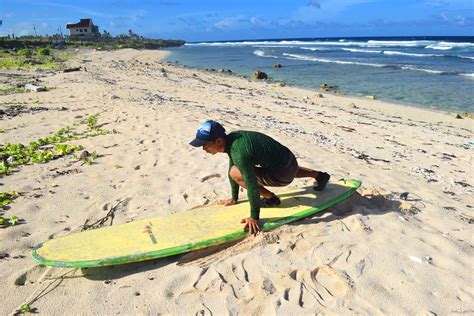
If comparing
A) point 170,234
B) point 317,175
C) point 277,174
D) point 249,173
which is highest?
point 249,173

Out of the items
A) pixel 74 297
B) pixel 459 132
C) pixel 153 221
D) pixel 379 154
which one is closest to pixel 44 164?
pixel 153 221

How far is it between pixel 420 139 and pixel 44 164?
808 cm

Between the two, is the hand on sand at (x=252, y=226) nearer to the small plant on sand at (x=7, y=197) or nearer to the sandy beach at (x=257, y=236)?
the sandy beach at (x=257, y=236)

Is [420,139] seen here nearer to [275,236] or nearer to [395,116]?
[395,116]

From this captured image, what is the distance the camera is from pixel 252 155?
366cm

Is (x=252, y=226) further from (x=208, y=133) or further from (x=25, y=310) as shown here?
(x=25, y=310)

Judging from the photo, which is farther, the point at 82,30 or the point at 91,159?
the point at 82,30

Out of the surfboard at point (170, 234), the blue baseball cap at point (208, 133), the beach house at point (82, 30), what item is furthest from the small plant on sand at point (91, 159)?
the beach house at point (82, 30)

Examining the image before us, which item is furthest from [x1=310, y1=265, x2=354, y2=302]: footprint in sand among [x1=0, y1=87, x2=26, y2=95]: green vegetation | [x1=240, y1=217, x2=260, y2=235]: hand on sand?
[x1=0, y1=87, x2=26, y2=95]: green vegetation

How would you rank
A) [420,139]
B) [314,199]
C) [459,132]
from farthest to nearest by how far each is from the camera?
[459,132]
[420,139]
[314,199]

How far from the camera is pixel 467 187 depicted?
583cm

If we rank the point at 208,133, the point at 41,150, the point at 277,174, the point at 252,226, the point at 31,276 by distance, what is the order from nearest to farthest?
the point at 31,276 → the point at 208,133 → the point at 252,226 → the point at 277,174 → the point at 41,150

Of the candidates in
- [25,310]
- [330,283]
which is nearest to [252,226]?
[330,283]

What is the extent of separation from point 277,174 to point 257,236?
2.24 ft
